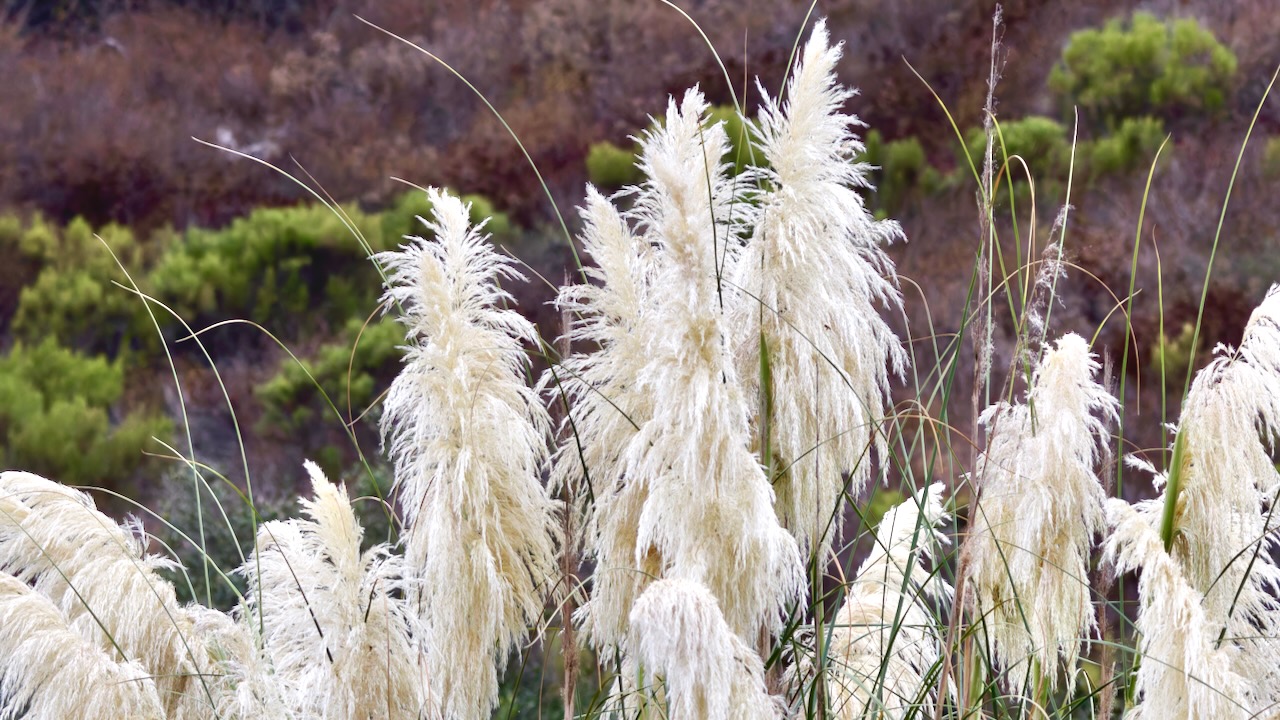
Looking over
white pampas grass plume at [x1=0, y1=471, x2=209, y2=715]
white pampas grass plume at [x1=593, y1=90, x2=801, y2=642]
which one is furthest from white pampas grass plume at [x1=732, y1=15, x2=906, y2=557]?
white pampas grass plume at [x1=0, y1=471, x2=209, y2=715]

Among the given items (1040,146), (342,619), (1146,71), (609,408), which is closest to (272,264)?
(1040,146)

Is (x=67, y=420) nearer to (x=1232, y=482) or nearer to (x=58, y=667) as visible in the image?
(x=58, y=667)

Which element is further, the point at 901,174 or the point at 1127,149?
the point at 901,174

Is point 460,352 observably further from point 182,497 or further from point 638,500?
point 182,497

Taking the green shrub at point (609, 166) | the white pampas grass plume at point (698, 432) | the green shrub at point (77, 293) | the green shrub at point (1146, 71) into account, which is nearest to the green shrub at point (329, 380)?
the green shrub at point (77, 293)

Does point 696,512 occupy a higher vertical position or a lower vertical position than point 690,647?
higher

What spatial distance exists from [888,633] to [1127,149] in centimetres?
1002

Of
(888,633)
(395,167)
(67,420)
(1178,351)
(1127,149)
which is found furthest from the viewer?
(395,167)

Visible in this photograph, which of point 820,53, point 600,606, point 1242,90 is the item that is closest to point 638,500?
point 600,606

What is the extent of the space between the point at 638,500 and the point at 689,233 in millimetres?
384

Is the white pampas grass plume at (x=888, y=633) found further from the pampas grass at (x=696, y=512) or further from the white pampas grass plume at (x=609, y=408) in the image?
the white pampas grass plume at (x=609, y=408)

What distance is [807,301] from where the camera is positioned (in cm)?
150

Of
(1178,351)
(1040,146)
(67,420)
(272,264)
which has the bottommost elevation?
(1178,351)

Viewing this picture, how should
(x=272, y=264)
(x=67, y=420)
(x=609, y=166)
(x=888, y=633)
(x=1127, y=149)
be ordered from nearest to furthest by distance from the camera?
1. (x=888, y=633)
2. (x=67, y=420)
3. (x=272, y=264)
4. (x=1127, y=149)
5. (x=609, y=166)
